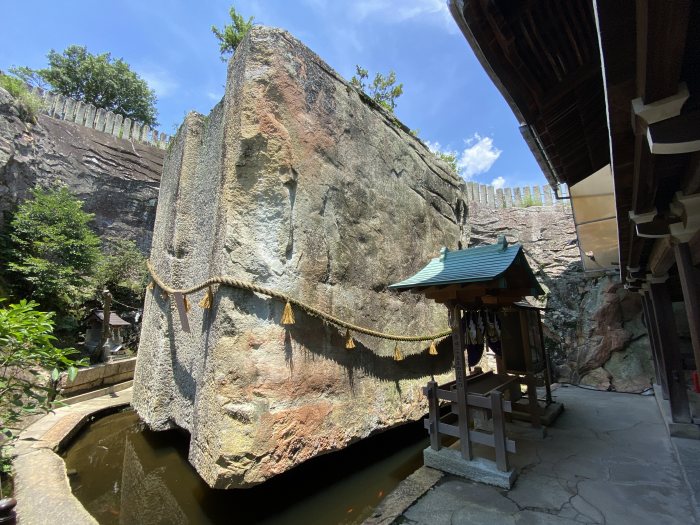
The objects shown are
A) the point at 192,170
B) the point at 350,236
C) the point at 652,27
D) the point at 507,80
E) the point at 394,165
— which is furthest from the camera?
the point at 394,165

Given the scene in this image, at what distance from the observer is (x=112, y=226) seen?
570 inches

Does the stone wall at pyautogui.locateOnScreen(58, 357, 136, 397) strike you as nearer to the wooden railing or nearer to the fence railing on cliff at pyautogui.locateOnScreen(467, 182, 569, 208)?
the wooden railing

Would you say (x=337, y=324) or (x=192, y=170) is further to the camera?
(x=192, y=170)

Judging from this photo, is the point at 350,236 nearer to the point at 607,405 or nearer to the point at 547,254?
the point at 607,405

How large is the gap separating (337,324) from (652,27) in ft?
12.7

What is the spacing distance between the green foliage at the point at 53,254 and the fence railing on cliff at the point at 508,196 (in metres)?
16.0

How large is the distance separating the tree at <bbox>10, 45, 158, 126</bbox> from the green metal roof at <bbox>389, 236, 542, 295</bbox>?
82.4ft

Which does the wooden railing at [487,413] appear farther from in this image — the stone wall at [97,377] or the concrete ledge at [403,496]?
the stone wall at [97,377]

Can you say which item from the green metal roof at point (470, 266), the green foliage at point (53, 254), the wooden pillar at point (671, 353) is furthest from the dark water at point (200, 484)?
the green foliage at point (53, 254)

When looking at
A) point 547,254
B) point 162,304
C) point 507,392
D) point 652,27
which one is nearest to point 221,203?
point 162,304

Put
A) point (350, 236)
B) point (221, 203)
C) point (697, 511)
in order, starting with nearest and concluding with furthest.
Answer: point (697, 511)
point (221, 203)
point (350, 236)

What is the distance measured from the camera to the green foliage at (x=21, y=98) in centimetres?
1200

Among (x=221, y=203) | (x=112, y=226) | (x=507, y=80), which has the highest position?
(x=112, y=226)

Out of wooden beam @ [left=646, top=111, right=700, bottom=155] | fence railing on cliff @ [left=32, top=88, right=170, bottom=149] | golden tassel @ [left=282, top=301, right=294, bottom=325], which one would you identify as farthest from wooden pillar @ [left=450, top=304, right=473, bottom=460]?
fence railing on cliff @ [left=32, top=88, right=170, bottom=149]
